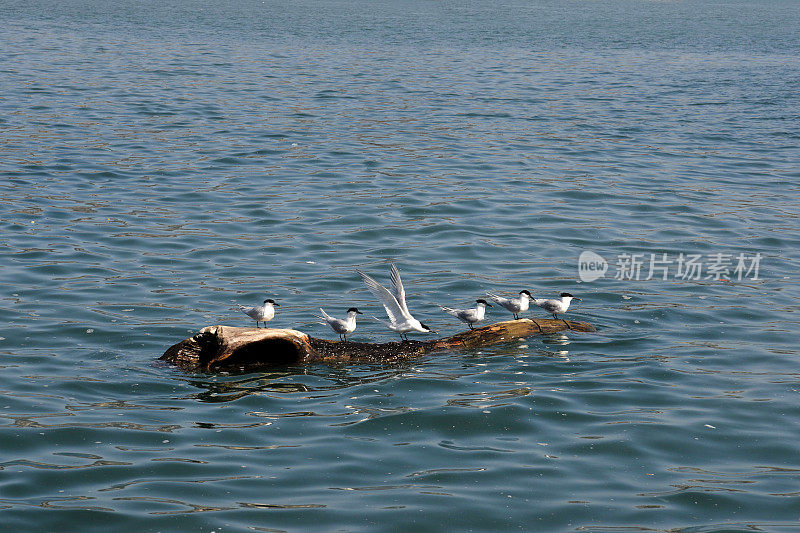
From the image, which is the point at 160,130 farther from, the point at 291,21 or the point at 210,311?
the point at 291,21

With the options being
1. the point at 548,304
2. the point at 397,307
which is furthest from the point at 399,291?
the point at 548,304

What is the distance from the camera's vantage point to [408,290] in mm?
15539

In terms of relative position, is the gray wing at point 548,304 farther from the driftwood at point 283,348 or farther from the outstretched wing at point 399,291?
the outstretched wing at point 399,291

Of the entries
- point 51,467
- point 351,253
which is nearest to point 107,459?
point 51,467

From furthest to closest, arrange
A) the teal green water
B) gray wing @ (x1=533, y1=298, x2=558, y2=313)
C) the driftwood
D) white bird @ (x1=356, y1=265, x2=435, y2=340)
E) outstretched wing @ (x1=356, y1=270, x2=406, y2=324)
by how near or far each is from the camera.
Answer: gray wing @ (x1=533, y1=298, x2=558, y2=313), outstretched wing @ (x1=356, y1=270, x2=406, y2=324), white bird @ (x1=356, y1=265, x2=435, y2=340), the driftwood, the teal green water

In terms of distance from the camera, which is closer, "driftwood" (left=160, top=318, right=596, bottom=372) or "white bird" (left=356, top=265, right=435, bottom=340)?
"driftwood" (left=160, top=318, right=596, bottom=372)

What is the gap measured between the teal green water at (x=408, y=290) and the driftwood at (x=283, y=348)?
192 mm

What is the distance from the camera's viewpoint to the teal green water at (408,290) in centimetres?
888

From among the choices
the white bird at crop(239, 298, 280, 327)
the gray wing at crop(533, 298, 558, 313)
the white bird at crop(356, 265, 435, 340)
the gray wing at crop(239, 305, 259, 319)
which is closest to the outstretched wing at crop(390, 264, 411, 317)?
the white bird at crop(356, 265, 435, 340)

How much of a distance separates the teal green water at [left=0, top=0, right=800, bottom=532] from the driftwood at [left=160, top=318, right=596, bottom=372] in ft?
0.63

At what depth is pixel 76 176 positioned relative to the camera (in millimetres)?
22750

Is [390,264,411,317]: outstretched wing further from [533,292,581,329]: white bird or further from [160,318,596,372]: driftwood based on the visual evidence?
[533,292,581,329]: white bird

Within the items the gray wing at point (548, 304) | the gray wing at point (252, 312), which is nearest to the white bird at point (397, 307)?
the gray wing at point (252, 312)

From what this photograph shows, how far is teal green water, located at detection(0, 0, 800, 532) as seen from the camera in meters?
8.88
